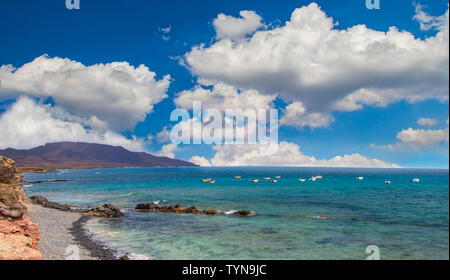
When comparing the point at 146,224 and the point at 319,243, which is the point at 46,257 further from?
the point at 319,243

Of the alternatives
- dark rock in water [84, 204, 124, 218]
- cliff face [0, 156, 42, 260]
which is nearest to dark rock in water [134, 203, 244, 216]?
dark rock in water [84, 204, 124, 218]

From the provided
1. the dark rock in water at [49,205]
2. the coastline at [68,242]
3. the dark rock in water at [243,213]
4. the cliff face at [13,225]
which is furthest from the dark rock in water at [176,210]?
the cliff face at [13,225]

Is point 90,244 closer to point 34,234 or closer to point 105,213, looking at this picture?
point 34,234

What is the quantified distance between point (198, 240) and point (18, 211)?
1575cm

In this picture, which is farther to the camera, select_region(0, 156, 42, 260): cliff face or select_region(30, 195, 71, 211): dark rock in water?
select_region(30, 195, 71, 211): dark rock in water

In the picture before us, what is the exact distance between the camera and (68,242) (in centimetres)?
2250

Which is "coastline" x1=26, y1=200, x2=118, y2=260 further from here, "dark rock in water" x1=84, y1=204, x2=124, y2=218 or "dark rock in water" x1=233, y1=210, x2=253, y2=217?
"dark rock in water" x1=233, y1=210, x2=253, y2=217

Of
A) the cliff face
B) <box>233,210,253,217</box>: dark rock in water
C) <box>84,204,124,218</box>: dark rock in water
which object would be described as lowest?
<box>233,210,253,217</box>: dark rock in water

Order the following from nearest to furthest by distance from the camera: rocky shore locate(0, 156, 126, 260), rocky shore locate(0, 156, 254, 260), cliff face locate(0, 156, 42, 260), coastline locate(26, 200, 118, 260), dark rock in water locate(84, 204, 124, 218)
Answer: cliff face locate(0, 156, 42, 260)
rocky shore locate(0, 156, 126, 260)
rocky shore locate(0, 156, 254, 260)
coastline locate(26, 200, 118, 260)
dark rock in water locate(84, 204, 124, 218)

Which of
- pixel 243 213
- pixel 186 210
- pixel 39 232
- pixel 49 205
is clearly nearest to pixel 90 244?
pixel 39 232

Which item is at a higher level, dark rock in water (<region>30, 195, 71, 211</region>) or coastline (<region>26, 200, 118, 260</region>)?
coastline (<region>26, 200, 118, 260</region>)

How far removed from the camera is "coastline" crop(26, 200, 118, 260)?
18641mm
